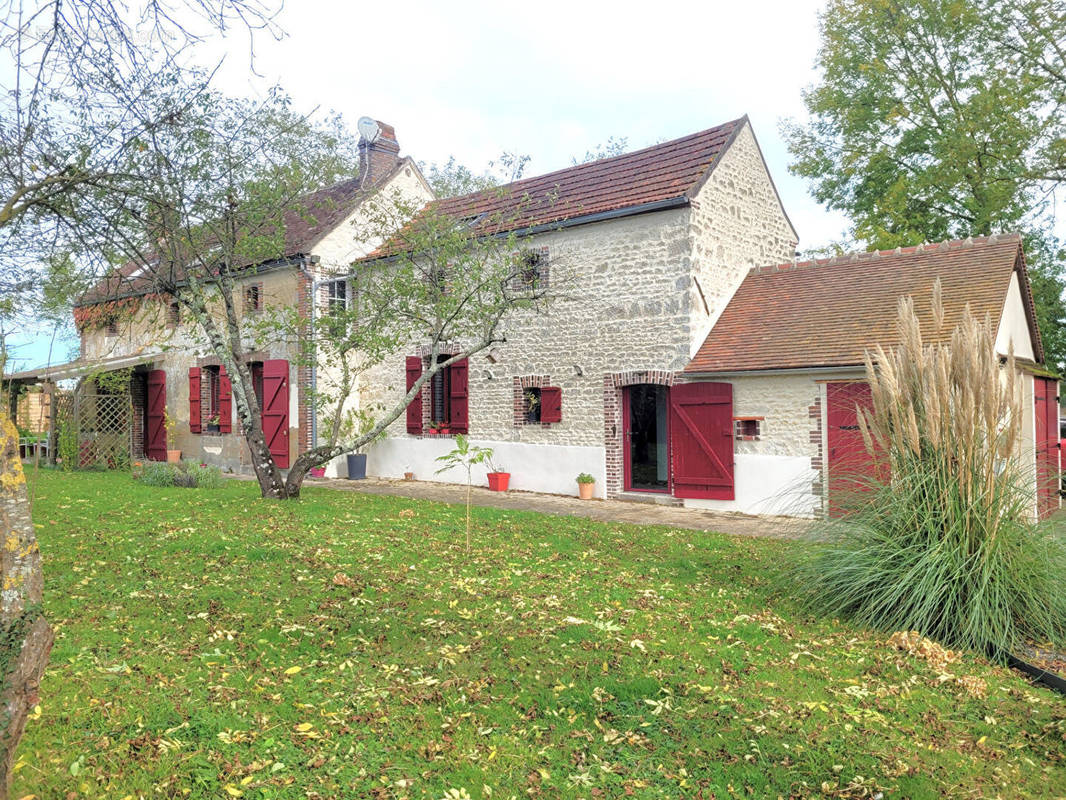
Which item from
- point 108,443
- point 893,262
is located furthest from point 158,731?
point 108,443

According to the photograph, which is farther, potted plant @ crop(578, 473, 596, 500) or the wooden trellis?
the wooden trellis

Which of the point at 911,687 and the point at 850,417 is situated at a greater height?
the point at 850,417

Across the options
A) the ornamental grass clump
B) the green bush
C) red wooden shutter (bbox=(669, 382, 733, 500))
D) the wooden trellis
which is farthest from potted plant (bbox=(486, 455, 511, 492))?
the ornamental grass clump

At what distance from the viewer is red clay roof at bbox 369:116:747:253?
12.0 metres

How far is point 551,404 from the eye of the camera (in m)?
13.2

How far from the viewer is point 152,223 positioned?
6.09 metres

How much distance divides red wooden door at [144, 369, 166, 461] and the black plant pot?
19.5 feet

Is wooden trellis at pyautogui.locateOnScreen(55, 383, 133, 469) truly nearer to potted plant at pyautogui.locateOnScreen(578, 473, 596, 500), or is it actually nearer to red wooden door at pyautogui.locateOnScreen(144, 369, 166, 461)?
red wooden door at pyautogui.locateOnScreen(144, 369, 166, 461)

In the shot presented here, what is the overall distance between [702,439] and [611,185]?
4787mm

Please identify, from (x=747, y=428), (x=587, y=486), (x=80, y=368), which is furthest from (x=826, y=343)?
(x=80, y=368)

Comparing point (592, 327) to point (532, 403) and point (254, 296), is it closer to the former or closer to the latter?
point (532, 403)

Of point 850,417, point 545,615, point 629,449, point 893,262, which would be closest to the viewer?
point 545,615

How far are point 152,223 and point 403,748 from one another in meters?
4.82

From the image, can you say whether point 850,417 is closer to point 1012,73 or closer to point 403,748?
point 403,748
